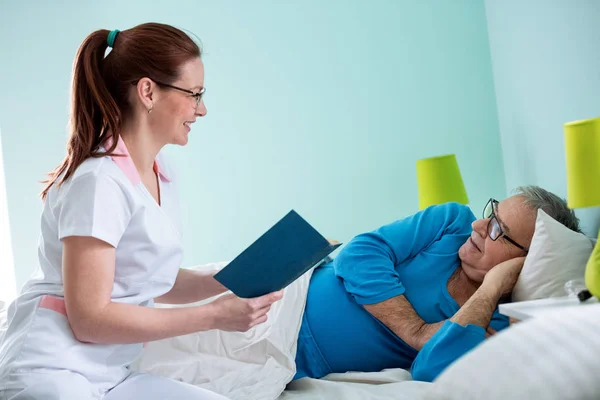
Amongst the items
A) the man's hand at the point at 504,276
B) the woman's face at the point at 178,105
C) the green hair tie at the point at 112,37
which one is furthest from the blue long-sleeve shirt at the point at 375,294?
the green hair tie at the point at 112,37

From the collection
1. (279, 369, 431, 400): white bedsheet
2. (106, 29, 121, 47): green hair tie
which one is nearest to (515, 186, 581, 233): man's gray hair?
(279, 369, 431, 400): white bedsheet

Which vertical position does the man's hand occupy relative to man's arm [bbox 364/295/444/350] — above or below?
above

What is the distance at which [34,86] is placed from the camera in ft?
14.2

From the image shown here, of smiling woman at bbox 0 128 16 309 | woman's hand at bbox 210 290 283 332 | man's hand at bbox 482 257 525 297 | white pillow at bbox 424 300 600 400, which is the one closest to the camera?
white pillow at bbox 424 300 600 400

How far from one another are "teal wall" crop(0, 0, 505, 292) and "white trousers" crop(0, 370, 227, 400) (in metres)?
2.33

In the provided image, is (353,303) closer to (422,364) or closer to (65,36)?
(422,364)

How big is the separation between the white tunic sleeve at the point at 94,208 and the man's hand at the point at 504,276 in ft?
3.40

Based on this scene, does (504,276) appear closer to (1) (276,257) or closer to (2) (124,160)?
(1) (276,257)

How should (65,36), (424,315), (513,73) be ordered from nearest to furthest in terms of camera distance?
(424,315), (513,73), (65,36)

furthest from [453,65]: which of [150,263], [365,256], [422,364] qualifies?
[150,263]

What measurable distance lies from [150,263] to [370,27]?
8.25 feet

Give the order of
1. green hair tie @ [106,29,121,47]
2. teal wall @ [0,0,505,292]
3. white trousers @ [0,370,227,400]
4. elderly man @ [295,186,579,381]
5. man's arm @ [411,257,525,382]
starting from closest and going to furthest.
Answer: white trousers @ [0,370,227,400] → green hair tie @ [106,29,121,47] → man's arm @ [411,257,525,382] → elderly man @ [295,186,579,381] → teal wall @ [0,0,505,292]

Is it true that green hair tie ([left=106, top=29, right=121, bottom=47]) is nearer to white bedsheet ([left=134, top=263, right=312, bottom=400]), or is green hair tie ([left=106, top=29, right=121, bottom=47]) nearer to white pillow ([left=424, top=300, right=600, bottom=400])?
white bedsheet ([left=134, top=263, right=312, bottom=400])

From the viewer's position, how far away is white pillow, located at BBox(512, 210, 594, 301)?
6.00 feet
